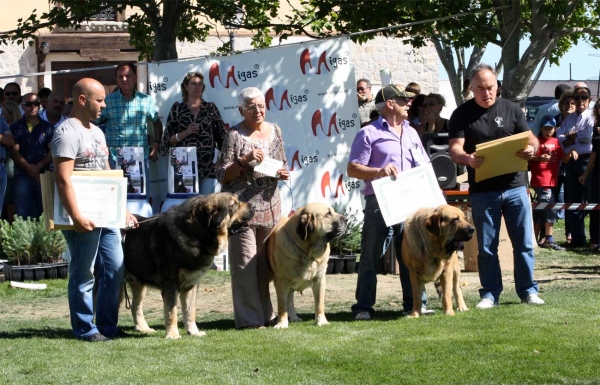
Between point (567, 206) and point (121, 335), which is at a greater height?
point (567, 206)

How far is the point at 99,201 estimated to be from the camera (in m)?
7.83

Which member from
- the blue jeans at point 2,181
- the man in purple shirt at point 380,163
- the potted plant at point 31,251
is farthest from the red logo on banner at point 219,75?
the man in purple shirt at point 380,163

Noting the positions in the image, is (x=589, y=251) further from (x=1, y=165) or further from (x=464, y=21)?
(x=1, y=165)

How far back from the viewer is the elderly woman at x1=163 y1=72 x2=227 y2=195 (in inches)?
469

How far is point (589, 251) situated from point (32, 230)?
7.78 metres

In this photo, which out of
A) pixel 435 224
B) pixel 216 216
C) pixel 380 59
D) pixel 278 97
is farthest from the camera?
pixel 380 59

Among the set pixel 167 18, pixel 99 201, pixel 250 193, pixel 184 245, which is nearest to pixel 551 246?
pixel 167 18

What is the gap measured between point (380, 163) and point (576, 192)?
22.6ft

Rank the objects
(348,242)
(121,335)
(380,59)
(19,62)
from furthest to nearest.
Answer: (380,59), (19,62), (348,242), (121,335)

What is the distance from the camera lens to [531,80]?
14.9m

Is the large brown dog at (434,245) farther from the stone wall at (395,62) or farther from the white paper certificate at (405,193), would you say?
the stone wall at (395,62)

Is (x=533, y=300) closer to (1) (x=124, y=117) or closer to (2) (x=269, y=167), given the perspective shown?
(2) (x=269, y=167)

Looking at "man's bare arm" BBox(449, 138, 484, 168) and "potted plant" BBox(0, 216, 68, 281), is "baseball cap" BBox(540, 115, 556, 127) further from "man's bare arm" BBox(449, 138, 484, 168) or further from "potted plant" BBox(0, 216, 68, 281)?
"potted plant" BBox(0, 216, 68, 281)

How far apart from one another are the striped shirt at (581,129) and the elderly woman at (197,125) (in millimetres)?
5750
